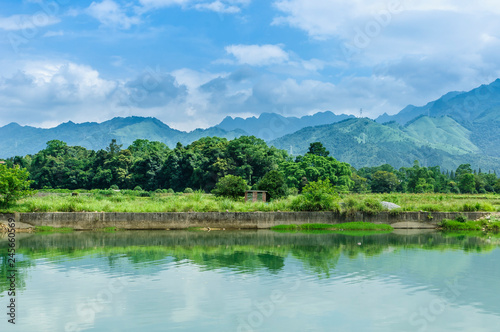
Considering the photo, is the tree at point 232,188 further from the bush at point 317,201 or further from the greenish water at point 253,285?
the greenish water at point 253,285

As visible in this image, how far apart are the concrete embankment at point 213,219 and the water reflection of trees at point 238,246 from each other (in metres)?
1.02

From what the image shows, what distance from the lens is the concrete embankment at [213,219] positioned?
2227cm

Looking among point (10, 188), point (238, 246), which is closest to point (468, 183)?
point (238, 246)

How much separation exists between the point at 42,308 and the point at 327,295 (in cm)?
627

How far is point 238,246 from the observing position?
18172mm

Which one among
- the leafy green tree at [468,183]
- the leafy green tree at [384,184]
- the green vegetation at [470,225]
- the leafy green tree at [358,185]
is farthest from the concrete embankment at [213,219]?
the leafy green tree at [358,185]

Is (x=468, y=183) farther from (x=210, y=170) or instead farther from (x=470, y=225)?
(x=470, y=225)

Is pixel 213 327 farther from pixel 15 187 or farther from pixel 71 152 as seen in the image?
pixel 71 152

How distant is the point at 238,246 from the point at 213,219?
5.29m

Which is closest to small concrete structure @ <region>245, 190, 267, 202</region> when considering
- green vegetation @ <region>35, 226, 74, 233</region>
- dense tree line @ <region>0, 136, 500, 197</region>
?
green vegetation @ <region>35, 226, 74, 233</region>

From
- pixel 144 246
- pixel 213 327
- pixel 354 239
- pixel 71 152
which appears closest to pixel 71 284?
pixel 213 327

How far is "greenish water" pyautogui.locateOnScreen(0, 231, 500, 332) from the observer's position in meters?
8.82

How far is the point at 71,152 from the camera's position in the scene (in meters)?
84.7

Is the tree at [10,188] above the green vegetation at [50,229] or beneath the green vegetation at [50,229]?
above
